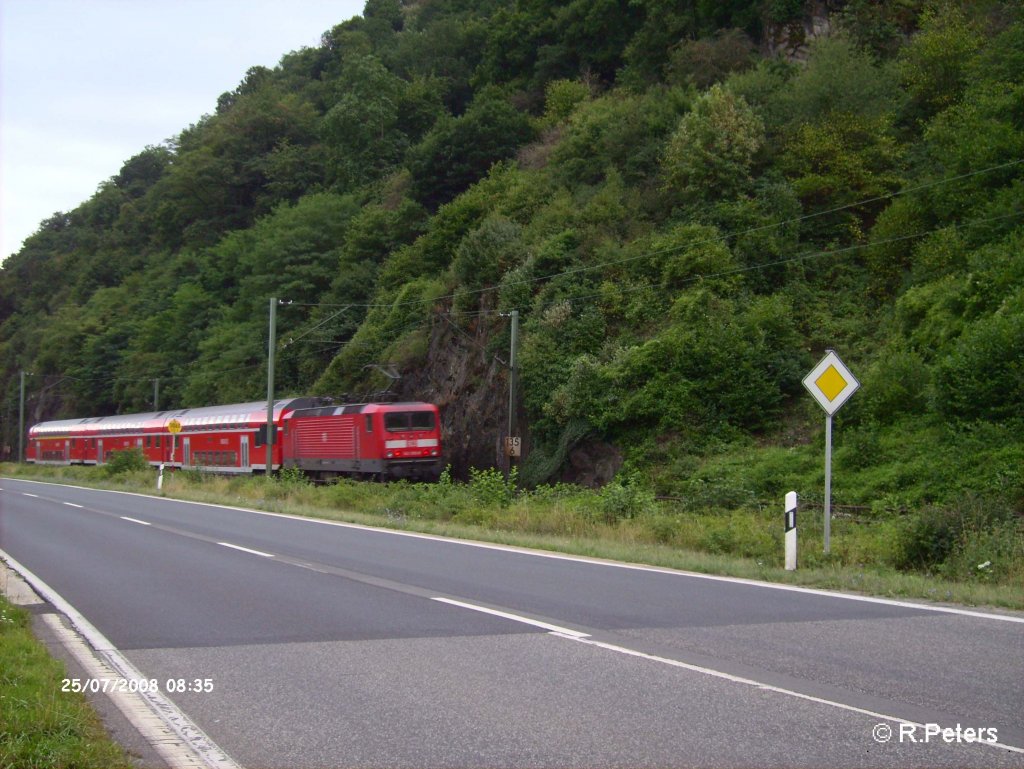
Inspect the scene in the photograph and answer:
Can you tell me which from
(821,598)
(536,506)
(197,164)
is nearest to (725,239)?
(536,506)

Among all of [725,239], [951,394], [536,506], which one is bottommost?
[536,506]

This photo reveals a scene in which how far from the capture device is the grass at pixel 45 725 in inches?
215

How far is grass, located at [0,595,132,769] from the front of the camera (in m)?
5.46

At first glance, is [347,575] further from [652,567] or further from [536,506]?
[536,506]

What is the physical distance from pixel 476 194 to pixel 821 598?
44394mm

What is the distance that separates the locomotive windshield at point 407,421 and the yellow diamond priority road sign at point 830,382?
2266 centimetres

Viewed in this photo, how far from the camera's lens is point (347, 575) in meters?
13.9

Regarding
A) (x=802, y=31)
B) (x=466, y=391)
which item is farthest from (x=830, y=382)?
(x=802, y=31)

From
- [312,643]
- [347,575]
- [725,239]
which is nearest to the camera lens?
[312,643]

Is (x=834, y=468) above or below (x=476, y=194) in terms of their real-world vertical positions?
below

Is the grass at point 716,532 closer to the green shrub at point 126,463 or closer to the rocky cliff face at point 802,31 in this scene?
the green shrub at point 126,463

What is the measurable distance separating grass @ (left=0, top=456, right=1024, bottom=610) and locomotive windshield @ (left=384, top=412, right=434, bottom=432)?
13.6ft

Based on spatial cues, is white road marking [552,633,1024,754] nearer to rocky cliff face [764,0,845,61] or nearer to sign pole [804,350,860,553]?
sign pole [804,350,860,553]

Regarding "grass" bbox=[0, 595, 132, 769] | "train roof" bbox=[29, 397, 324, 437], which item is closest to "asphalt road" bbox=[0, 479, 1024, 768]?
"grass" bbox=[0, 595, 132, 769]
